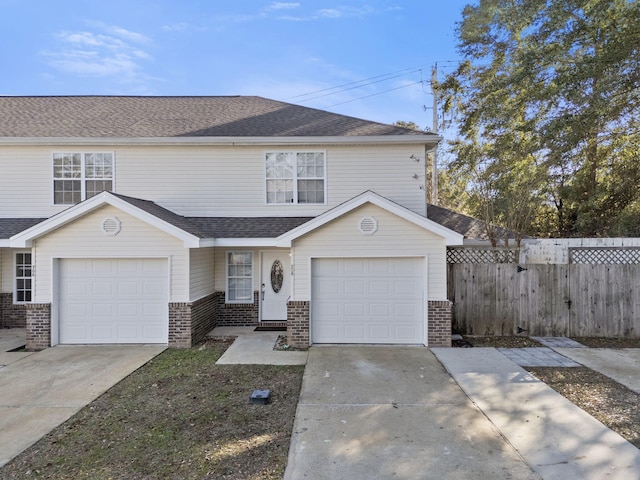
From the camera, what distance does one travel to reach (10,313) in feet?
34.7

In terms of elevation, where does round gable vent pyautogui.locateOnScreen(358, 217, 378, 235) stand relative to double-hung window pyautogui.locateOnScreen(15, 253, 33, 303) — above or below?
above

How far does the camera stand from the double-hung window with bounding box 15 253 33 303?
10539 millimetres

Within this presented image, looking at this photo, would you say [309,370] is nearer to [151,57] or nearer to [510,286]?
[510,286]

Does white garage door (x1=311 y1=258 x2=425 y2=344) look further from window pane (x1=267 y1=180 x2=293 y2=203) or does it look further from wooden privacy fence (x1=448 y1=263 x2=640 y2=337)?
window pane (x1=267 y1=180 x2=293 y2=203)

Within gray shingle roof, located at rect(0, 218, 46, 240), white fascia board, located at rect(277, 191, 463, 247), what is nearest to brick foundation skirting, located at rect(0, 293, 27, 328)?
gray shingle roof, located at rect(0, 218, 46, 240)

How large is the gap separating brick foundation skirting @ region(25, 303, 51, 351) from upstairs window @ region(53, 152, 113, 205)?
11.0 feet

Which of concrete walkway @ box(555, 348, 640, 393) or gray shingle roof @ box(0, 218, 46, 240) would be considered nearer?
concrete walkway @ box(555, 348, 640, 393)

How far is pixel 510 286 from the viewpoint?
363 inches

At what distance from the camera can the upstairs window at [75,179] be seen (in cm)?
1052

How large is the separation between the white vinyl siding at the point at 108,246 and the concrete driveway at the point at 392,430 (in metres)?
3.92

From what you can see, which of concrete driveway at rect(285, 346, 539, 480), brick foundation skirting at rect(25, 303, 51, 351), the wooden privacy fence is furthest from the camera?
the wooden privacy fence

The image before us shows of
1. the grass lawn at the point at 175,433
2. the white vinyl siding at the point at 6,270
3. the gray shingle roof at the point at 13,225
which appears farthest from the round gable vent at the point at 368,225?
the white vinyl siding at the point at 6,270

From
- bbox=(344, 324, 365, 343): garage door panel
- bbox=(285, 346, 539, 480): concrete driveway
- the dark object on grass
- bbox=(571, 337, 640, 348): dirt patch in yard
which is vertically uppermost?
bbox=(344, 324, 365, 343): garage door panel

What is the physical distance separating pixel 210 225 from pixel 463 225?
8.01 metres
